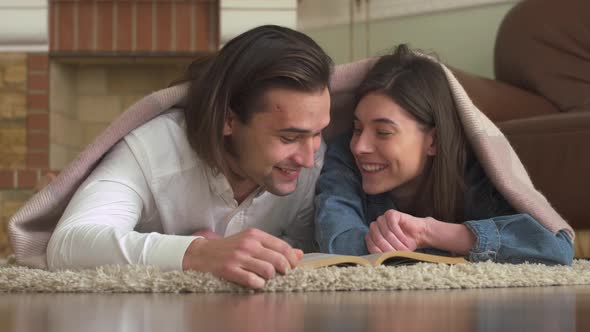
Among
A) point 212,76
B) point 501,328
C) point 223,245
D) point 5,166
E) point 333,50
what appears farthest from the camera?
point 333,50

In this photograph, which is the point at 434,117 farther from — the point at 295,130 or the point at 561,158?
the point at 561,158

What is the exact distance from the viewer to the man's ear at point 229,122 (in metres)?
1.60

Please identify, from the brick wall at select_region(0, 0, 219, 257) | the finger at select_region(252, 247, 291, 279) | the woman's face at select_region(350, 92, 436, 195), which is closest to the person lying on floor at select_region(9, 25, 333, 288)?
the woman's face at select_region(350, 92, 436, 195)

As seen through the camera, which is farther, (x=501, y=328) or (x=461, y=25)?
(x=461, y=25)

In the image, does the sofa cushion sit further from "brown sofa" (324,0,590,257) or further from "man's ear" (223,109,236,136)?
"man's ear" (223,109,236,136)

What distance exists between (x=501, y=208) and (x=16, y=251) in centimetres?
83

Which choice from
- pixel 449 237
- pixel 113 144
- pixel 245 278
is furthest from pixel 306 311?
pixel 113 144

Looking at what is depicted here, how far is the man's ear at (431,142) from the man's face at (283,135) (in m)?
0.24

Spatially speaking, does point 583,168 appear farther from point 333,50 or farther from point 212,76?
point 333,50

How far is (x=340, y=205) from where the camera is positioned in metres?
1.64

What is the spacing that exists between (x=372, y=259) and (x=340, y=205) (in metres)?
0.30

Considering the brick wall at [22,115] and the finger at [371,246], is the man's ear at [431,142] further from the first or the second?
the brick wall at [22,115]

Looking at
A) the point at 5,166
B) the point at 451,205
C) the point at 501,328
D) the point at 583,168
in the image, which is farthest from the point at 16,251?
the point at 5,166

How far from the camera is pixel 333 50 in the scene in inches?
156
